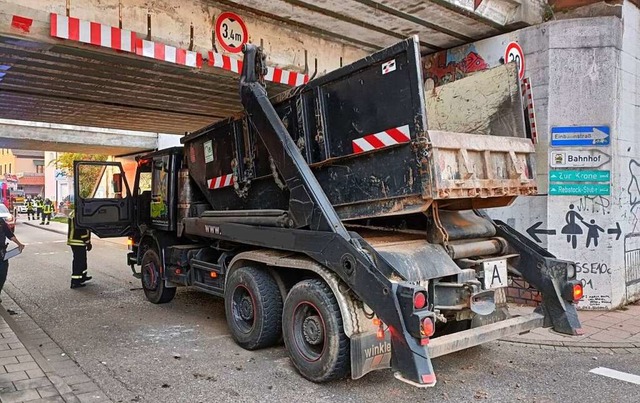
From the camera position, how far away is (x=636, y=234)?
7082 mm

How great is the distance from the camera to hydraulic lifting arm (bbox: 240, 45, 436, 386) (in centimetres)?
358

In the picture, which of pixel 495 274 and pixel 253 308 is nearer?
pixel 495 274

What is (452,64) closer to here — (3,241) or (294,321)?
(294,321)

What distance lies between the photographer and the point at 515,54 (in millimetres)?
7059

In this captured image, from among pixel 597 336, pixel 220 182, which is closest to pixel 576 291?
pixel 597 336

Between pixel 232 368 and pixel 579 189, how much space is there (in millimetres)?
4910

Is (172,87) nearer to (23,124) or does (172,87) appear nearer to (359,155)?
(359,155)

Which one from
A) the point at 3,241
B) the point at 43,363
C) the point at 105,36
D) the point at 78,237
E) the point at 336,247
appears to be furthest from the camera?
the point at 78,237

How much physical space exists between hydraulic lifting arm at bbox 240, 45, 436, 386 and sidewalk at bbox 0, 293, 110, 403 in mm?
2126

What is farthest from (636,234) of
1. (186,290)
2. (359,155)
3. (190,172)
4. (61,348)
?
(61,348)

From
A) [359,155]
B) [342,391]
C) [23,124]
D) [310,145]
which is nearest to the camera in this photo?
[342,391]

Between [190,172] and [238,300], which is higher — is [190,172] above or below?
above

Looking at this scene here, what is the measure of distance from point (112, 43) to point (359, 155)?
3.19 metres

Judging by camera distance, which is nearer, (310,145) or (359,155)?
(359,155)
